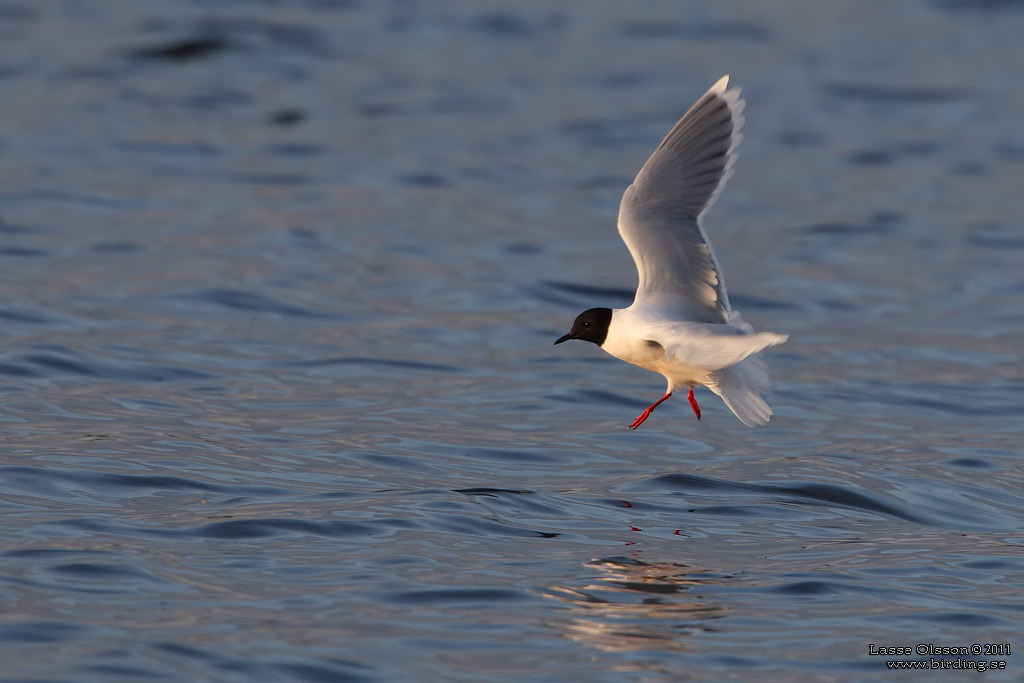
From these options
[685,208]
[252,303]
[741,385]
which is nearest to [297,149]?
[252,303]

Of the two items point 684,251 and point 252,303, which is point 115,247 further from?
point 684,251

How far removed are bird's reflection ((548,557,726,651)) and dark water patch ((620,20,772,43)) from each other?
17.3 metres

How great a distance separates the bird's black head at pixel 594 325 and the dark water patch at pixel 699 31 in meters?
15.9

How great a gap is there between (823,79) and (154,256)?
11.9m

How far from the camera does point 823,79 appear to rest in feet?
73.3

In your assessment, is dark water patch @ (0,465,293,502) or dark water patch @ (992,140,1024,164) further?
dark water patch @ (992,140,1024,164)

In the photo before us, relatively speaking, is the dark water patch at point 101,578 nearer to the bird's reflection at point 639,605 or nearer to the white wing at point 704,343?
the bird's reflection at point 639,605

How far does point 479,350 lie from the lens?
38.0ft

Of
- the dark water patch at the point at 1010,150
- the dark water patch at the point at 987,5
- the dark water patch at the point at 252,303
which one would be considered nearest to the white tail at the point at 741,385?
the dark water patch at the point at 252,303

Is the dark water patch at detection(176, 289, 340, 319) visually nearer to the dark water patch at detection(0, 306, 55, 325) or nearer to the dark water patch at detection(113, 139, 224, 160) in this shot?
the dark water patch at detection(0, 306, 55, 325)

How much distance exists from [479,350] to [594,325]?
12.3 ft

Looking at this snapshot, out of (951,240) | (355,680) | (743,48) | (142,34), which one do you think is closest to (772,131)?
(743,48)

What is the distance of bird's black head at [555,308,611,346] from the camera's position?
783cm

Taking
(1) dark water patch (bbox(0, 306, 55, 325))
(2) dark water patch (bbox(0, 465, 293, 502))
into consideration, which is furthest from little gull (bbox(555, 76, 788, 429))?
(1) dark water patch (bbox(0, 306, 55, 325))
